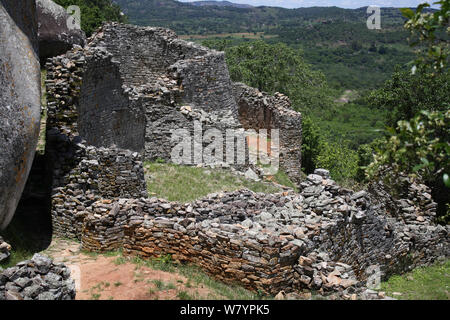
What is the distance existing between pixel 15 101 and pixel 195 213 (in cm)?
384

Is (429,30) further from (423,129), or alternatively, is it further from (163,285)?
(163,285)

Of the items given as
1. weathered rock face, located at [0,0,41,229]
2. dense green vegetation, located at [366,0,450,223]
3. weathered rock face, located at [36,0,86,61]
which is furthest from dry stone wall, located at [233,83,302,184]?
dense green vegetation, located at [366,0,450,223]

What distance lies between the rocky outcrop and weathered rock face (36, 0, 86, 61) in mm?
14442

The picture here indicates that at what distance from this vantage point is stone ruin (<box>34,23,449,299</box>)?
7.37m

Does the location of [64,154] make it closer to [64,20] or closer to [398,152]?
[398,152]

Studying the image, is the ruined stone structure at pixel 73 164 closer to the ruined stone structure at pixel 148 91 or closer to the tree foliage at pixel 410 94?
the ruined stone structure at pixel 148 91

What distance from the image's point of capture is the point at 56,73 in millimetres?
10609

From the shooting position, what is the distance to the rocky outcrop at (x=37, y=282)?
545 centimetres

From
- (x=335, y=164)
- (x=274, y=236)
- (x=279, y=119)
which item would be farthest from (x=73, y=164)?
(x=335, y=164)

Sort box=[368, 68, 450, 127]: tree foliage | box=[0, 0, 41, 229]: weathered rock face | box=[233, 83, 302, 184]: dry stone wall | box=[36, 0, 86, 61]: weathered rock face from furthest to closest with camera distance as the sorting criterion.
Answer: box=[368, 68, 450, 127]: tree foliage
box=[233, 83, 302, 184]: dry stone wall
box=[36, 0, 86, 61]: weathered rock face
box=[0, 0, 41, 229]: weathered rock face

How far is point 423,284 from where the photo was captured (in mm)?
10156

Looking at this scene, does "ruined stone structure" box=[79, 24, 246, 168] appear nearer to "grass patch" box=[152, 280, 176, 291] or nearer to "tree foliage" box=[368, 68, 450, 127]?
"grass patch" box=[152, 280, 176, 291]

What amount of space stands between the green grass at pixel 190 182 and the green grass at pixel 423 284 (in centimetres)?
506

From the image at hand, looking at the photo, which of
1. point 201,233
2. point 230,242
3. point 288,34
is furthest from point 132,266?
point 288,34
